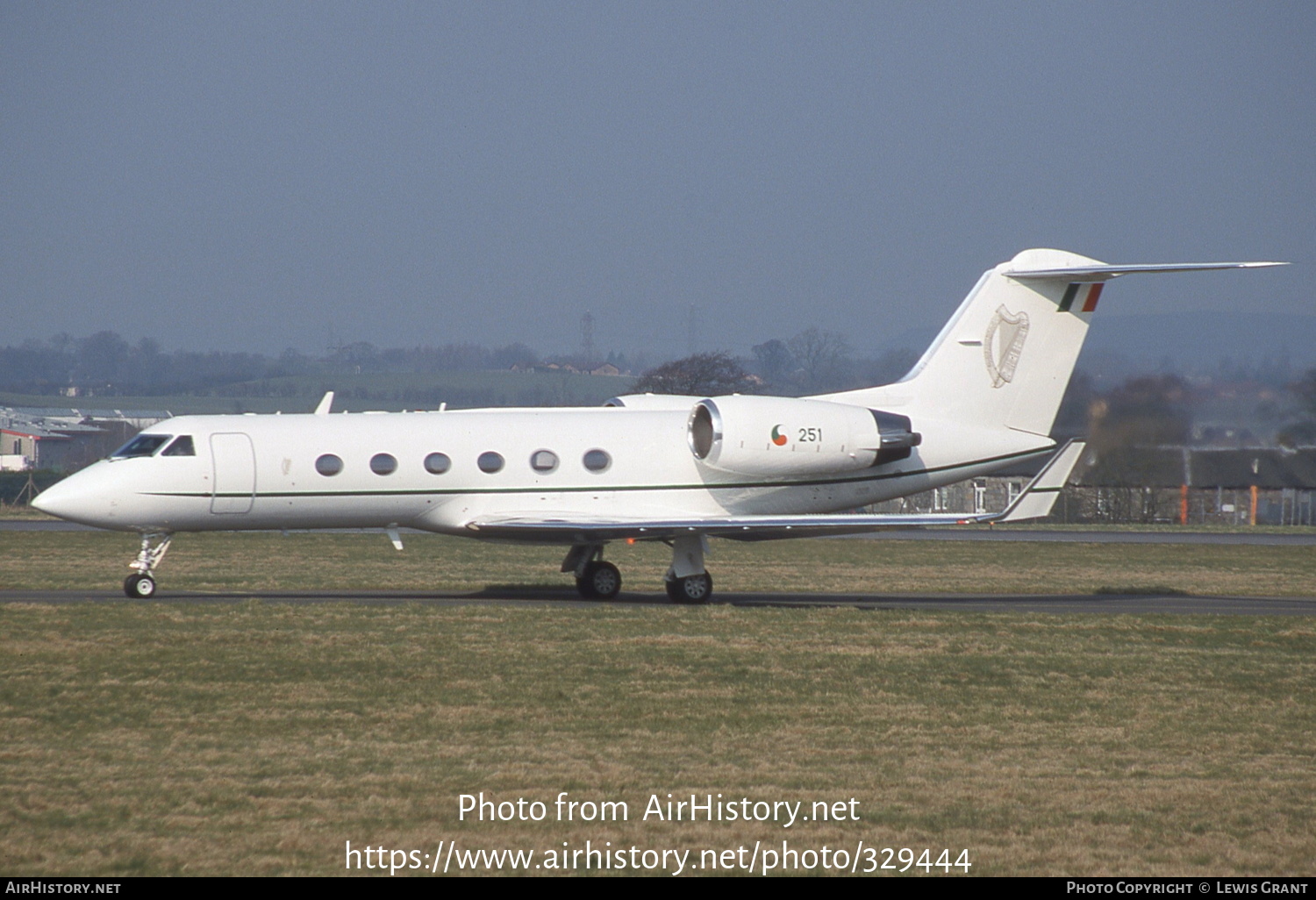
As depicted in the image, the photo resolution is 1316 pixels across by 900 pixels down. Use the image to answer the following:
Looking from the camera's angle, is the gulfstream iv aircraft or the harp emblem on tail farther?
the harp emblem on tail

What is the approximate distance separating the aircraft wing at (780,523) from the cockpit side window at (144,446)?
15.4 ft

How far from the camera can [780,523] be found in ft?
60.2

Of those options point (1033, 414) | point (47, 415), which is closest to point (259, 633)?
point (1033, 414)

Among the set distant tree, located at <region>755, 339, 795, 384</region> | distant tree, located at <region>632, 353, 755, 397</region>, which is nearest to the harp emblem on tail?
distant tree, located at <region>632, 353, 755, 397</region>

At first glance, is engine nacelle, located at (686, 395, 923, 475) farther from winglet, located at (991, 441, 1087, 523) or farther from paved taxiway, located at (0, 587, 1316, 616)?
winglet, located at (991, 441, 1087, 523)

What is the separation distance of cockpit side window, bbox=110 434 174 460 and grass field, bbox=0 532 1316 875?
250 centimetres

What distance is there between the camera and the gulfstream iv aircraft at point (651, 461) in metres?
18.9

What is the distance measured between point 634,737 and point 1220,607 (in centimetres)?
1398

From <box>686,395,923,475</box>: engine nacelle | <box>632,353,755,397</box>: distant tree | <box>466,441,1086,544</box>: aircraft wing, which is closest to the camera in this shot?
<box>466,441,1086,544</box>: aircraft wing

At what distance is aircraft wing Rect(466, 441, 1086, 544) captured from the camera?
18.3 metres

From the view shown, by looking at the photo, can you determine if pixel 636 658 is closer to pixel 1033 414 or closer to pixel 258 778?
pixel 258 778

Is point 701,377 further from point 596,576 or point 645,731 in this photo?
point 645,731

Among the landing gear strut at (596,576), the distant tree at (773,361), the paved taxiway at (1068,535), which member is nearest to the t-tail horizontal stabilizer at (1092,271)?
the landing gear strut at (596,576)

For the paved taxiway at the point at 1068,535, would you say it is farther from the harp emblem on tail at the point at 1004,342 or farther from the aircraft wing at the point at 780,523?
the aircraft wing at the point at 780,523
